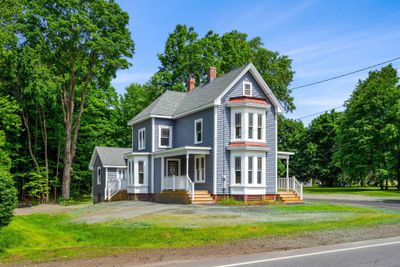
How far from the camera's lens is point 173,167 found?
32906 mm

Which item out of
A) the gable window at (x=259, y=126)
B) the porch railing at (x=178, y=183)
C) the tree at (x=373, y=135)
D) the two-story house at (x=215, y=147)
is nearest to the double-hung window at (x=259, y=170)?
the two-story house at (x=215, y=147)

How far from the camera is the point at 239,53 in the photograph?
5034cm

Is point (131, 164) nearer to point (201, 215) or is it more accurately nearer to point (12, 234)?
point (201, 215)

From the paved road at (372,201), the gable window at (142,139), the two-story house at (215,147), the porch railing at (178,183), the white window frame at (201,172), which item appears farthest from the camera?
the gable window at (142,139)

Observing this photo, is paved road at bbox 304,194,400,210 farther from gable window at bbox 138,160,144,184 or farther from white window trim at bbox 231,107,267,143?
gable window at bbox 138,160,144,184

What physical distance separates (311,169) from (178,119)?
4556 cm

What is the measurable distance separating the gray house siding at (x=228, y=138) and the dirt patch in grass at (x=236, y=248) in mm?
13693

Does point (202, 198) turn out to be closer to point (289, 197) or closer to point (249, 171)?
point (249, 171)

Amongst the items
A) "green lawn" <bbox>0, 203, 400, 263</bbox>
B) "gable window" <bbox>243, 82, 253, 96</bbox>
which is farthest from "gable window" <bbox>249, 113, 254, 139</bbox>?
"green lawn" <bbox>0, 203, 400, 263</bbox>

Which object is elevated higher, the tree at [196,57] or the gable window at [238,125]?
the tree at [196,57]

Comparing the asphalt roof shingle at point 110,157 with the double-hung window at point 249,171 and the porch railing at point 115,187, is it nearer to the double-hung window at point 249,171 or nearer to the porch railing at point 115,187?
the porch railing at point 115,187

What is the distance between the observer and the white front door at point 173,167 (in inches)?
1292

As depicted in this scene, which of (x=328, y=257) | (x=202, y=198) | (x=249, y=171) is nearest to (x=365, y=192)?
(x=249, y=171)

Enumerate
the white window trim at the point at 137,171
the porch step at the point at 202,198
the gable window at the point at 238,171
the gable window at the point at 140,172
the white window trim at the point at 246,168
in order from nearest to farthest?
the porch step at the point at 202,198 → the white window trim at the point at 246,168 → the gable window at the point at 238,171 → the white window trim at the point at 137,171 → the gable window at the point at 140,172
